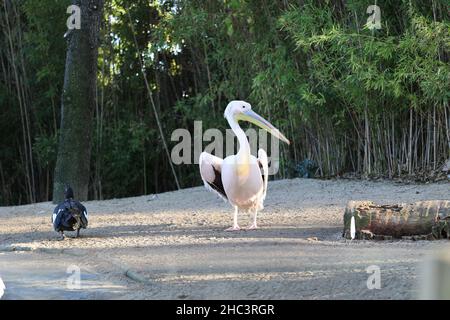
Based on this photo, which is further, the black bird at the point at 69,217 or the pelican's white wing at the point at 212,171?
the pelican's white wing at the point at 212,171

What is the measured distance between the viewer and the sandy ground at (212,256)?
4992mm

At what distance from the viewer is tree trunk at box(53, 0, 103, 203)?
11273mm

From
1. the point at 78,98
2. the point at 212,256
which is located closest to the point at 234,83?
the point at 78,98

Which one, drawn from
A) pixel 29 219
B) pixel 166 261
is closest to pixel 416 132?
pixel 29 219

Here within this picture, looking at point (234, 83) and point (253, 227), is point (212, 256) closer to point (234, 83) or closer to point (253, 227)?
point (253, 227)

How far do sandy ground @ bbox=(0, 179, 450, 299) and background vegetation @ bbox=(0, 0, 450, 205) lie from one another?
4.97 ft

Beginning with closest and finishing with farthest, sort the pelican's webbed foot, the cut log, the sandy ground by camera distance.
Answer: the sandy ground
the cut log
the pelican's webbed foot

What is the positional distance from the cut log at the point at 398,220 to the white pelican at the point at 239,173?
3.60 ft

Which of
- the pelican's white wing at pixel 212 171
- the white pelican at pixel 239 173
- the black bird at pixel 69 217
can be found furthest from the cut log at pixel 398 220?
the black bird at pixel 69 217

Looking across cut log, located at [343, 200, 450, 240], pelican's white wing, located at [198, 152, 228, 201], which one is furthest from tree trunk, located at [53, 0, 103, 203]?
cut log, located at [343, 200, 450, 240]

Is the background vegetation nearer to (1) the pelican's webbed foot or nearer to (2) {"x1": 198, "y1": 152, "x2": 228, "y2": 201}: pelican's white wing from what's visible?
(2) {"x1": 198, "y1": 152, "x2": 228, "y2": 201}: pelican's white wing

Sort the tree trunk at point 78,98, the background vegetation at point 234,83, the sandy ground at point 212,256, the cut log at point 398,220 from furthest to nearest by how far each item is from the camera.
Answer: the tree trunk at point 78,98, the background vegetation at point 234,83, the cut log at point 398,220, the sandy ground at point 212,256

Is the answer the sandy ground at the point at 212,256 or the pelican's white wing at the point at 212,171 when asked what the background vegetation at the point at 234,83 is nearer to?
the sandy ground at the point at 212,256

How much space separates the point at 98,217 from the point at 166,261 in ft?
12.0
